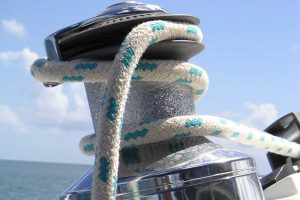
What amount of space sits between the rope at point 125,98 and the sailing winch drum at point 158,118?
12 mm

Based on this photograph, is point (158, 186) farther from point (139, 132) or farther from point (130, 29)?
point (130, 29)

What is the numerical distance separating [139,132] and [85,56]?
115 millimetres

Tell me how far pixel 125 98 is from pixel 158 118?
121 mm

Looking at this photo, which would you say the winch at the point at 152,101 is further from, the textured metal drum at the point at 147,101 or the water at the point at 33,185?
the water at the point at 33,185

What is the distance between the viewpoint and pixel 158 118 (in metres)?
0.70

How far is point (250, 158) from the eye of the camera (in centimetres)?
71

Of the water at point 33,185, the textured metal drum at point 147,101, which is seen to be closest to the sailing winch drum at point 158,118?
the textured metal drum at point 147,101

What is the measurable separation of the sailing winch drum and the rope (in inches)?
0.5

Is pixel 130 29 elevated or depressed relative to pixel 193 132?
elevated

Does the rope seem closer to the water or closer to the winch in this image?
the winch

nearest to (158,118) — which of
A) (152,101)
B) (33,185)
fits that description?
(152,101)

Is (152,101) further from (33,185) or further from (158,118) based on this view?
(33,185)

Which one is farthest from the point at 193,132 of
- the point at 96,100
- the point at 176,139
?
the point at 96,100

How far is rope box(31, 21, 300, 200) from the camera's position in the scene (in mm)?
568
